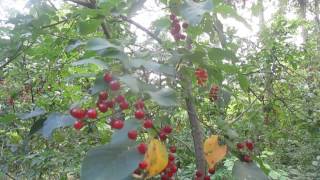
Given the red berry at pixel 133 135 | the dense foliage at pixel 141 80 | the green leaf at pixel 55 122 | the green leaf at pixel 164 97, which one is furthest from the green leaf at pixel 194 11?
the green leaf at pixel 55 122

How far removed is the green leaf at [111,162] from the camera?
0.78 m

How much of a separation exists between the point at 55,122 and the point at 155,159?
332 millimetres

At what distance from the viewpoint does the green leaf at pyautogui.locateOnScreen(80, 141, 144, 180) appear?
78 cm

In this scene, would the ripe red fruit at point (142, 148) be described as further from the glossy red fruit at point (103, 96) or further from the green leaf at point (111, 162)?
the glossy red fruit at point (103, 96)

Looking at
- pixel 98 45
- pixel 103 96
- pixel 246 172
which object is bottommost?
pixel 246 172

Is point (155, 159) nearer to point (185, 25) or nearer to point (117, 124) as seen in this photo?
point (117, 124)

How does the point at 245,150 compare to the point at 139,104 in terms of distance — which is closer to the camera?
the point at 139,104

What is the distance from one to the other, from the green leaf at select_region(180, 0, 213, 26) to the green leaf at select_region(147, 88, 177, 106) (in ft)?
0.54

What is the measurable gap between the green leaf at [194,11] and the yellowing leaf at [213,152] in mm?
347

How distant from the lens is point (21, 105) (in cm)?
Answer: 394

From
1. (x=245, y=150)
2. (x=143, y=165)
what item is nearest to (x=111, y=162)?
(x=143, y=165)

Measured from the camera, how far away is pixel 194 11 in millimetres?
917

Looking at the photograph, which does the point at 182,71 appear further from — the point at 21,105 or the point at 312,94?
the point at 21,105

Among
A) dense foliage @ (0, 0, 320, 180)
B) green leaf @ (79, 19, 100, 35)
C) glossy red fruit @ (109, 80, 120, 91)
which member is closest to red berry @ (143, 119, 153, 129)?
dense foliage @ (0, 0, 320, 180)
